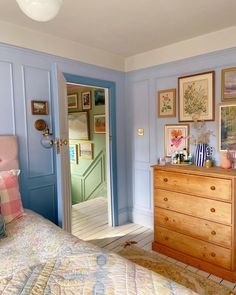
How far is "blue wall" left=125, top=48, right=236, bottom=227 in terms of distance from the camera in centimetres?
297

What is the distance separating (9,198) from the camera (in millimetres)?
1884

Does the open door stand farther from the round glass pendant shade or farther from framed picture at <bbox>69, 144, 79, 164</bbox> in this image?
framed picture at <bbox>69, 144, 79, 164</bbox>

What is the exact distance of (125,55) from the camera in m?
3.29

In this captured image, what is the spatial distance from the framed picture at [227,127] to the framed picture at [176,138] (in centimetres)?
40

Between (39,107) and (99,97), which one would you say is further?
(99,97)

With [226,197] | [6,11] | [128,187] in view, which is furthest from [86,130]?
[226,197]

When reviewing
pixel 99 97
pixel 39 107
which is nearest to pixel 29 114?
pixel 39 107

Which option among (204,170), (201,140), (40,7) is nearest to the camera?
(40,7)

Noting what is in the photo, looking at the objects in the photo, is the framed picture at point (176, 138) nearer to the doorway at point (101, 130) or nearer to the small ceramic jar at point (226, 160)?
the small ceramic jar at point (226, 160)

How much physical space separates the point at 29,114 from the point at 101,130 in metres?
2.18

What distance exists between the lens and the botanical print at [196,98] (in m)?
2.69

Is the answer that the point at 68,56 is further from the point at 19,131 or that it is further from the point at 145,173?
the point at 145,173

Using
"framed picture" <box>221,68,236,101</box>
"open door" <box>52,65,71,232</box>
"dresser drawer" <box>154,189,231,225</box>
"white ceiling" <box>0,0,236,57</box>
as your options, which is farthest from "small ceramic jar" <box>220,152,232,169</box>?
"open door" <box>52,65,71,232</box>

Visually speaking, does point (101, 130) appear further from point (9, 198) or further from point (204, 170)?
point (9, 198)
